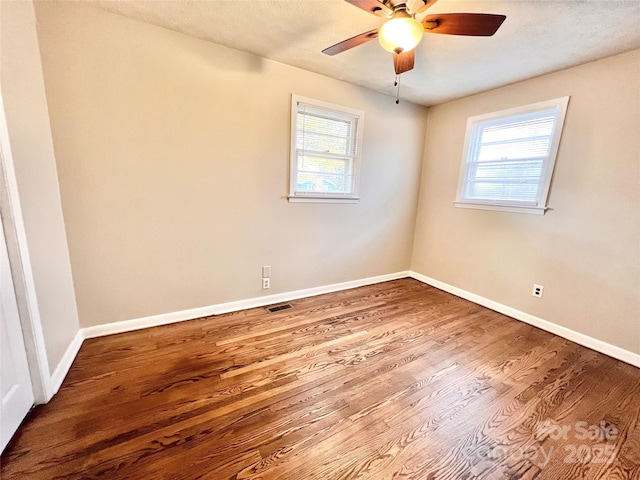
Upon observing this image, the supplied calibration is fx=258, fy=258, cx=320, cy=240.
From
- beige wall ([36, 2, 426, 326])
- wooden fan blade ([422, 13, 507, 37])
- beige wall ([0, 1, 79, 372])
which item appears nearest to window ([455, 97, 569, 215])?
beige wall ([36, 2, 426, 326])

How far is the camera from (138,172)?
2061 mm

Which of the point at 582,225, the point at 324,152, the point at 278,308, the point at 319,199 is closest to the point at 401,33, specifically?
the point at 324,152

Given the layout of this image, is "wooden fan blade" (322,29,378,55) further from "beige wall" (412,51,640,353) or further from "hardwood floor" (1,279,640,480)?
"hardwood floor" (1,279,640,480)

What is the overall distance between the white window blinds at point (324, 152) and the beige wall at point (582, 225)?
1483mm

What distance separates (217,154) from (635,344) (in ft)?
12.6

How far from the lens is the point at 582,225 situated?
232cm

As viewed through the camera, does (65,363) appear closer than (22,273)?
No

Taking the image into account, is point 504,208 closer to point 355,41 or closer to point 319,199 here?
point 319,199

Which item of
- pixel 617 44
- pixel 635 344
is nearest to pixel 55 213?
pixel 617 44

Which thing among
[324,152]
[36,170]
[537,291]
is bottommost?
[537,291]

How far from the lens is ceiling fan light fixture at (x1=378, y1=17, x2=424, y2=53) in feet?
4.62

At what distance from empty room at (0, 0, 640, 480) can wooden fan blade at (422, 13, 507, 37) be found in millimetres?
18

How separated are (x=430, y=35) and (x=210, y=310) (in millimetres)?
2994

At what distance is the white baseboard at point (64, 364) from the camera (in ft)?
4.98
